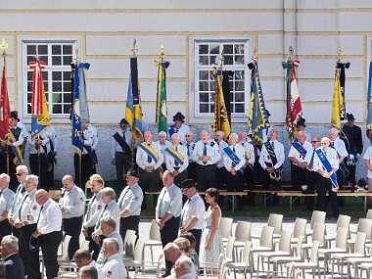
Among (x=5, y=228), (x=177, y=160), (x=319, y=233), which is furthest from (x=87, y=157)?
(x=319, y=233)

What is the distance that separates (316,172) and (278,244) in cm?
733

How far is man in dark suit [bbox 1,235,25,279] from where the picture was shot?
2025cm

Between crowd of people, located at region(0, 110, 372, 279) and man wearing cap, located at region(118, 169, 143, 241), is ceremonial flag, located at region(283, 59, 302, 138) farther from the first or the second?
man wearing cap, located at region(118, 169, 143, 241)

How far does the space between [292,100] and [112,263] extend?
1556 cm

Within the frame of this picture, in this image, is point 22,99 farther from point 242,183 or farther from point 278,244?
point 278,244

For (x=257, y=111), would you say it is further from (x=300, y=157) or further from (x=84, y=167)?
(x=84, y=167)

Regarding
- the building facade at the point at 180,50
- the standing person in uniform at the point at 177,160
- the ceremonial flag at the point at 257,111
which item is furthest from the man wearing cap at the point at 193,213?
the building facade at the point at 180,50

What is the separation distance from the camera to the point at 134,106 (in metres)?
34.4

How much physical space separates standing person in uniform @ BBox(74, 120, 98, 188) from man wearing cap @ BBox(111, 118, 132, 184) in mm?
483

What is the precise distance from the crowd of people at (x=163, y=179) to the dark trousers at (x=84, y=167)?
22 mm

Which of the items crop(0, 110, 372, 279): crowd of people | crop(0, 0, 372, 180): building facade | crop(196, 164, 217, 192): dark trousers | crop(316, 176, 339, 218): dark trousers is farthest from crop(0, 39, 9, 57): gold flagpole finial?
crop(316, 176, 339, 218): dark trousers

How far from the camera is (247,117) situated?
36.5 meters

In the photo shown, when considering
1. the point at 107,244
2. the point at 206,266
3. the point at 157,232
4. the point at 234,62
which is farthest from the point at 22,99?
the point at 107,244

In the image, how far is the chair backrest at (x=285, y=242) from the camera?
81.5 feet
